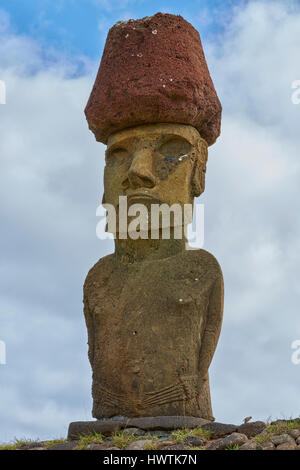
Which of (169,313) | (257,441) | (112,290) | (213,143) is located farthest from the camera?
(213,143)

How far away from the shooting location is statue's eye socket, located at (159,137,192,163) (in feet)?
30.9

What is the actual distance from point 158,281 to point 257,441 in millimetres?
2517

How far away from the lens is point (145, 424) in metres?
7.95

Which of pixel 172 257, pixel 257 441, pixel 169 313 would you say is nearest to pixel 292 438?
pixel 257 441

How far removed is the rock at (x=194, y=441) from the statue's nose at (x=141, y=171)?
11.0 feet

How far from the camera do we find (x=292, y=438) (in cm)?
709

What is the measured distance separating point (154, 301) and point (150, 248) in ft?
2.72

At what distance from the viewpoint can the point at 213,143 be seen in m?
10.3

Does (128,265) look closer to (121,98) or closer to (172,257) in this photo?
(172,257)

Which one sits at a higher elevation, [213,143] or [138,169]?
[213,143]

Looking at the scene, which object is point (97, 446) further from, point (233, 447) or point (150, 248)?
point (150, 248)
